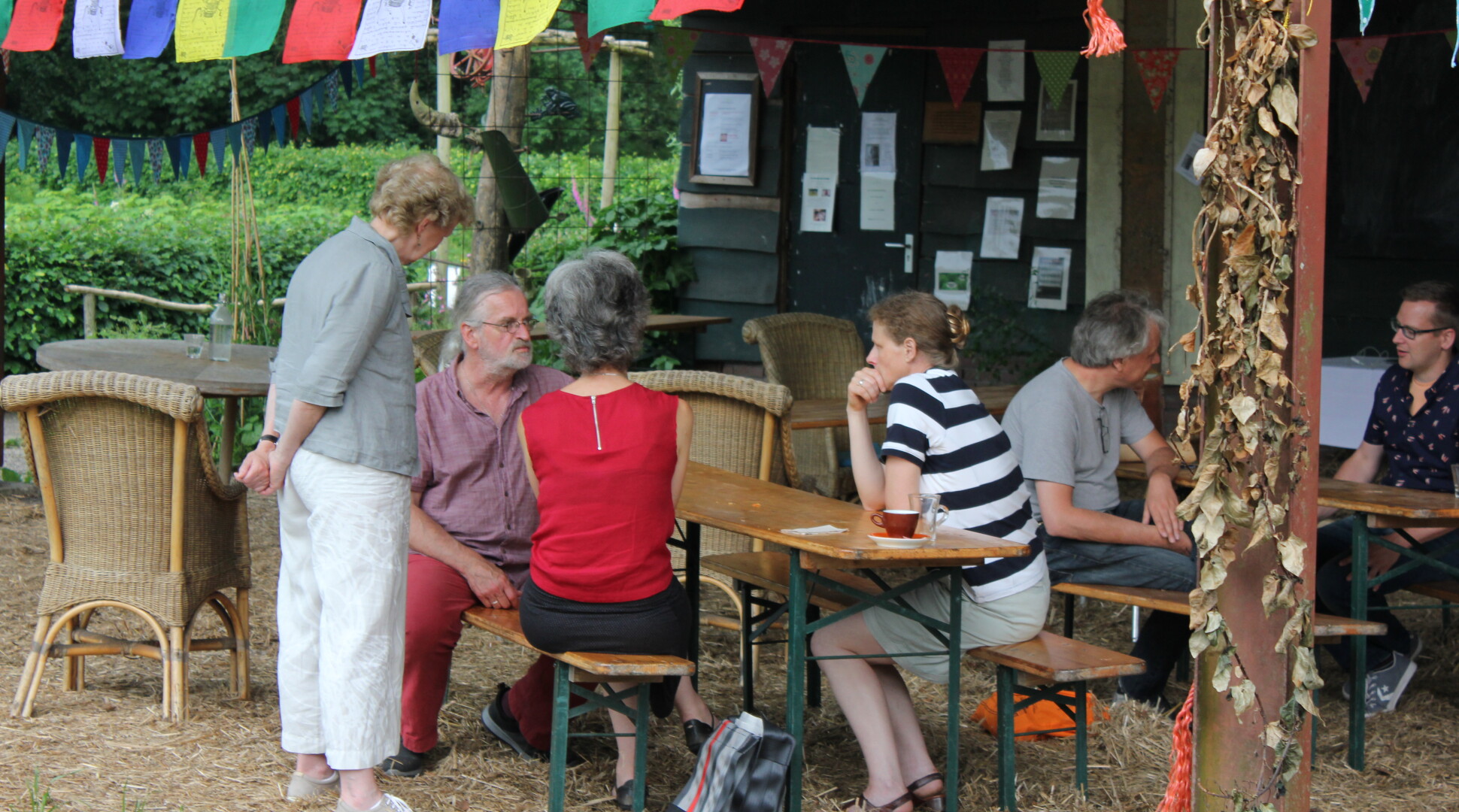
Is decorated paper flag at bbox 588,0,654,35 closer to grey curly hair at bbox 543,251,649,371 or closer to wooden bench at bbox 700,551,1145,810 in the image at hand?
grey curly hair at bbox 543,251,649,371

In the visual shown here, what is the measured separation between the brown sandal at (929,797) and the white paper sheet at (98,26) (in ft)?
10.4

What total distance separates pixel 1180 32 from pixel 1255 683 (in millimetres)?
4475

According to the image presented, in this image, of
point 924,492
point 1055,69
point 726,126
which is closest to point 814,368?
point 1055,69

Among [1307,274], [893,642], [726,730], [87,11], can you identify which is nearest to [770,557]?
[893,642]

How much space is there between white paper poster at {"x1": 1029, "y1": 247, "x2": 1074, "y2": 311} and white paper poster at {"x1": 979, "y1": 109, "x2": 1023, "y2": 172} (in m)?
0.47

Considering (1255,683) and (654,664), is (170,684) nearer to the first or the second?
(654,664)

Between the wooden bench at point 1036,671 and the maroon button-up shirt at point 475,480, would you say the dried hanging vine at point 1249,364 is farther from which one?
the maroon button-up shirt at point 475,480

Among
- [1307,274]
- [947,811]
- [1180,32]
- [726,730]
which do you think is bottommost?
[947,811]

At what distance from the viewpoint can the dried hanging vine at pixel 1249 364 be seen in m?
2.18

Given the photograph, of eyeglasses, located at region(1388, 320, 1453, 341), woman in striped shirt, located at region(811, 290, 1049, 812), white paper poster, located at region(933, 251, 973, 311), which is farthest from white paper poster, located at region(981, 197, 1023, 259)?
woman in striped shirt, located at region(811, 290, 1049, 812)

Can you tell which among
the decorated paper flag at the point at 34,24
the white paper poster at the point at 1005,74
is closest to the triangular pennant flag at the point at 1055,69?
the white paper poster at the point at 1005,74

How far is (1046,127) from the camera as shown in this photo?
6.51m

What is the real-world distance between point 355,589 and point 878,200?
464 cm

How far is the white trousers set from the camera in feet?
9.27
